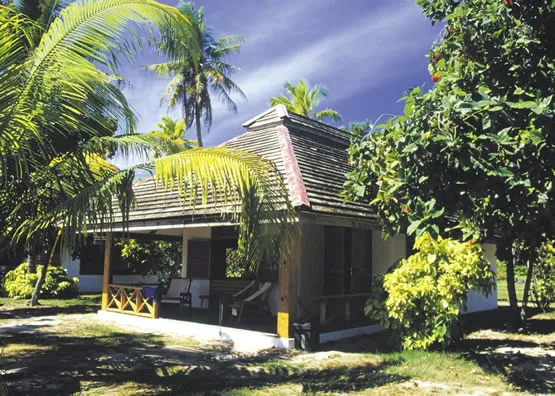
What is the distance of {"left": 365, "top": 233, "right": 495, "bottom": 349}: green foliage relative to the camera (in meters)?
9.02

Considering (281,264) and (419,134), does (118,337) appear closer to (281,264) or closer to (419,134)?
(281,264)

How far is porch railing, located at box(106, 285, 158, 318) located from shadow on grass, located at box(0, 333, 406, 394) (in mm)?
2736

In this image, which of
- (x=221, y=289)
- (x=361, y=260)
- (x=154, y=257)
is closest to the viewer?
(x=361, y=260)

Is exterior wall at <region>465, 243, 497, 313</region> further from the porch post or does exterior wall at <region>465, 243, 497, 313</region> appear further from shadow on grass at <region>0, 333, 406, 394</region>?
shadow on grass at <region>0, 333, 406, 394</region>

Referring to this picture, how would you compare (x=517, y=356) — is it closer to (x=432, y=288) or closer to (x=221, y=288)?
(x=432, y=288)

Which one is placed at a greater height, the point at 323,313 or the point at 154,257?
the point at 154,257

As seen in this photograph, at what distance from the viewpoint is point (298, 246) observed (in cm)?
977

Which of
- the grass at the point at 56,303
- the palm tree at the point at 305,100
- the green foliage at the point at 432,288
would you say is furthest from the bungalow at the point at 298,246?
the palm tree at the point at 305,100

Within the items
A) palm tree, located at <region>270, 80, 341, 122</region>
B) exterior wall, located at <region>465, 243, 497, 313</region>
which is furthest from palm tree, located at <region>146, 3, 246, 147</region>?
exterior wall, located at <region>465, 243, 497, 313</region>

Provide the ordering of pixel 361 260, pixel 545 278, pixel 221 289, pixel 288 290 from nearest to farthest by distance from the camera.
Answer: pixel 288 290 → pixel 361 260 → pixel 221 289 → pixel 545 278

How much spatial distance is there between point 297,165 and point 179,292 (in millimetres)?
6558

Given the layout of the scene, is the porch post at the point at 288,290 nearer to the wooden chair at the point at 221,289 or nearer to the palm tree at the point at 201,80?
the wooden chair at the point at 221,289

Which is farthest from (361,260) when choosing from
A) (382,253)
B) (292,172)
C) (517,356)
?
(517,356)

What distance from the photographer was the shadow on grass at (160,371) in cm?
688
